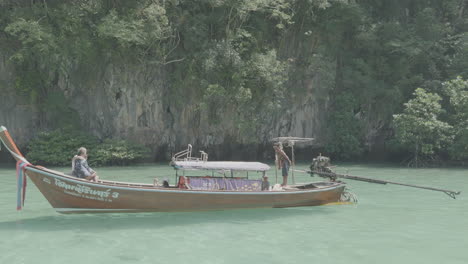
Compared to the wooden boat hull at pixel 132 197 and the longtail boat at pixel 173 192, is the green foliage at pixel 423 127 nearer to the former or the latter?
the longtail boat at pixel 173 192

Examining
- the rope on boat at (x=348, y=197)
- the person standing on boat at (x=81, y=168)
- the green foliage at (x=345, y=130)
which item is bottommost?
the rope on boat at (x=348, y=197)

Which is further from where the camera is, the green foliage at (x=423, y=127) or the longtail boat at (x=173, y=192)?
the green foliage at (x=423, y=127)

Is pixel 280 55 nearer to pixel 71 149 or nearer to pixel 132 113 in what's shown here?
pixel 132 113

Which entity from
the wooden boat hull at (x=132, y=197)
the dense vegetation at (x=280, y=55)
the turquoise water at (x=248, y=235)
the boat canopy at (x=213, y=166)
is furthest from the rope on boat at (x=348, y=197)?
the dense vegetation at (x=280, y=55)

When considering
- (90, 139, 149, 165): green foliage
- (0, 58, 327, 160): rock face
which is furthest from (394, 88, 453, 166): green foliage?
(90, 139, 149, 165): green foliage

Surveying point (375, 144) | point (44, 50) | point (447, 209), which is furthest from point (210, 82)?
point (447, 209)

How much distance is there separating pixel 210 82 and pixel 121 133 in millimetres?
5890

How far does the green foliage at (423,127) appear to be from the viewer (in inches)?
993

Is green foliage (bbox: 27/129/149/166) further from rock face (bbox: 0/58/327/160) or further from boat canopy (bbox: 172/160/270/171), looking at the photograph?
boat canopy (bbox: 172/160/270/171)

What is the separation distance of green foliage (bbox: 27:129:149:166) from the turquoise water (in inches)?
391

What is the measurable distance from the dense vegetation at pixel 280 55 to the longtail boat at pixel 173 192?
43.2 feet

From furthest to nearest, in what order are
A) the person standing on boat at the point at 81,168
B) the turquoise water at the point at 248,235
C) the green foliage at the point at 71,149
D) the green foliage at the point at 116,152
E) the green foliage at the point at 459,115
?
the green foliage at the point at 459,115, the green foliage at the point at 116,152, the green foliage at the point at 71,149, the person standing on boat at the point at 81,168, the turquoise water at the point at 248,235

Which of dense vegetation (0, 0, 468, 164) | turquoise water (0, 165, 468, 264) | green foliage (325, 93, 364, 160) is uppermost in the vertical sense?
dense vegetation (0, 0, 468, 164)

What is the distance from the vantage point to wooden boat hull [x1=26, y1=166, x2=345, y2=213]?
10.5 meters
